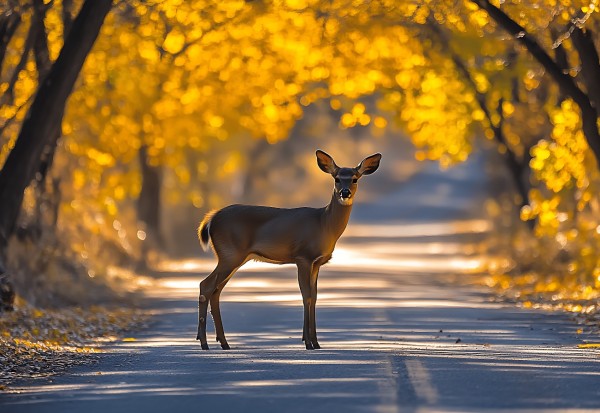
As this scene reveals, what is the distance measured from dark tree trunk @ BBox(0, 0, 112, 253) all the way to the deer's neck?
16.7 feet

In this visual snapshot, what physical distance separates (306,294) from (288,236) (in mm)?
692

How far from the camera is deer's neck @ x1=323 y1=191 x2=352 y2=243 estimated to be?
17.2 meters

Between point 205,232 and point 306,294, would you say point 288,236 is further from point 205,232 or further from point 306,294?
point 205,232

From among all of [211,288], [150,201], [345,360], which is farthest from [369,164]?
[150,201]

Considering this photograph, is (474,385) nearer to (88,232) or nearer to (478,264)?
(88,232)

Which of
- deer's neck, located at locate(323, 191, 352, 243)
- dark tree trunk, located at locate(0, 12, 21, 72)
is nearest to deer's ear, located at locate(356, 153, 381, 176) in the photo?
deer's neck, located at locate(323, 191, 352, 243)

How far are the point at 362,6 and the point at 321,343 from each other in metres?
8.18

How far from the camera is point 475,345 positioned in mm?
17562

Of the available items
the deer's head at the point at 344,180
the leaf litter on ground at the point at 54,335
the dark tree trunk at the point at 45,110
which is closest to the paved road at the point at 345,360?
the leaf litter on ground at the point at 54,335

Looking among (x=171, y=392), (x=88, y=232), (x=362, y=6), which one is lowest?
(x=171, y=392)

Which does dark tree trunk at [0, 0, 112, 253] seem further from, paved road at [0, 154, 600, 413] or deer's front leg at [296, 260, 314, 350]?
deer's front leg at [296, 260, 314, 350]

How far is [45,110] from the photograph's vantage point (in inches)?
837

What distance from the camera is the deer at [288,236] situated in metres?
16.9

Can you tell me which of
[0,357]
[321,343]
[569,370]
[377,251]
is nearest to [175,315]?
[321,343]
